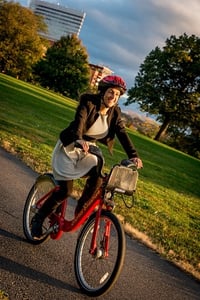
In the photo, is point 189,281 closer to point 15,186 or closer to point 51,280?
point 51,280

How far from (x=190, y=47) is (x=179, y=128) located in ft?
32.3

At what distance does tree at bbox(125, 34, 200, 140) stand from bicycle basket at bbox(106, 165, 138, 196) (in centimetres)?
4532

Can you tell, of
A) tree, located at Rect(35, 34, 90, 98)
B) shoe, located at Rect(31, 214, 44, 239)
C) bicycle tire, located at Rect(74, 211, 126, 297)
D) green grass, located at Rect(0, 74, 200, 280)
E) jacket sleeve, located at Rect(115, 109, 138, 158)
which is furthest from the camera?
tree, located at Rect(35, 34, 90, 98)

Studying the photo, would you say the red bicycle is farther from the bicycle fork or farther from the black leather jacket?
the black leather jacket

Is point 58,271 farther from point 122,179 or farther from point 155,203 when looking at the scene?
point 155,203

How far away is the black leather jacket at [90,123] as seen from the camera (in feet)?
14.0

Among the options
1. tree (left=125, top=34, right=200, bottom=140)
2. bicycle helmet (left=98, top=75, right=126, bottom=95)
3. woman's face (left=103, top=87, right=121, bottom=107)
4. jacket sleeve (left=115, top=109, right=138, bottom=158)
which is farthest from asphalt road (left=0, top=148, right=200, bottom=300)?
tree (left=125, top=34, right=200, bottom=140)

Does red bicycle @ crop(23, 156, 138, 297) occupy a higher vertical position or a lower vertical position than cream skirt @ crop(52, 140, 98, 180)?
lower

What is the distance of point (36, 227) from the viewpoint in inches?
194

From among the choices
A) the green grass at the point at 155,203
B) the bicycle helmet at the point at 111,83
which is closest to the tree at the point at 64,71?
the green grass at the point at 155,203

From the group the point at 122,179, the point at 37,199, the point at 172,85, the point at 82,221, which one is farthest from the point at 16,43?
the point at 122,179

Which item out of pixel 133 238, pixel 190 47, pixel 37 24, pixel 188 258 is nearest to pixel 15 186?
pixel 133 238

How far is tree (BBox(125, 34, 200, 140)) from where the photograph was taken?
4916 centimetres

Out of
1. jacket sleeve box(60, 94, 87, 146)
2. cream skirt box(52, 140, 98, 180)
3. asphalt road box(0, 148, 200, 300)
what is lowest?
asphalt road box(0, 148, 200, 300)
